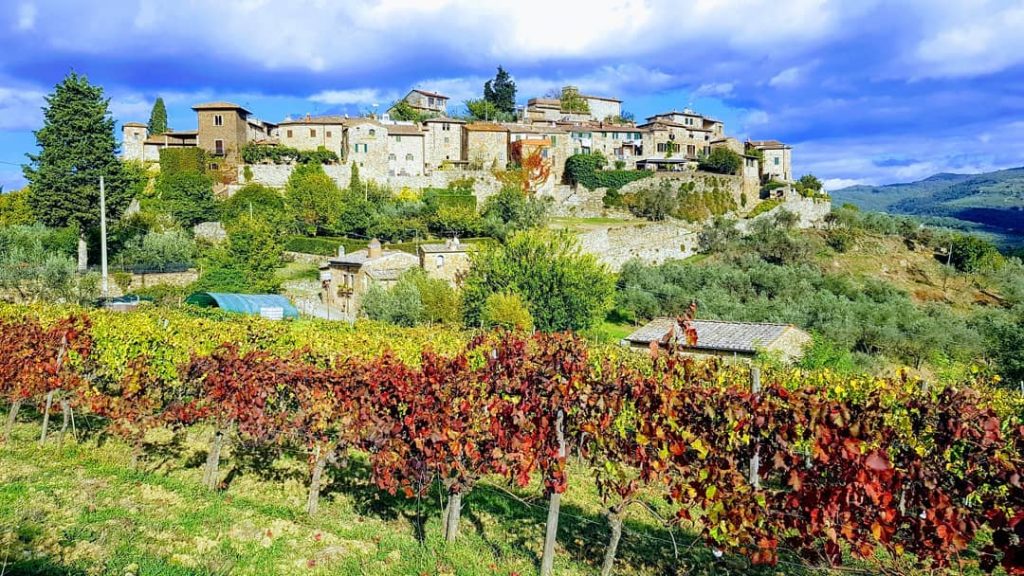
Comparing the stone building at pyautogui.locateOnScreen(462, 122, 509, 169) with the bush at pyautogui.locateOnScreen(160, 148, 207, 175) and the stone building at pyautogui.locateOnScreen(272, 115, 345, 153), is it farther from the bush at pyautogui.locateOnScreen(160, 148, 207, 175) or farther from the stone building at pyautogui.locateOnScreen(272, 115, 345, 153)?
the bush at pyautogui.locateOnScreen(160, 148, 207, 175)

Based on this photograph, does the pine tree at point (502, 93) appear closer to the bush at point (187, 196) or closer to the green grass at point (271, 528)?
the bush at point (187, 196)

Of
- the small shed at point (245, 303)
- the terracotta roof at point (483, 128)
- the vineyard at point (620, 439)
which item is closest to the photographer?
the vineyard at point (620, 439)

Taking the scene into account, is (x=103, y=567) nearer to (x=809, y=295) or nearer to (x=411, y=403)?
(x=411, y=403)

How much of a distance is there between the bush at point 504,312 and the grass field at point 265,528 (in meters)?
20.1

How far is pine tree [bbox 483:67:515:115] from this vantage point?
3642 inches

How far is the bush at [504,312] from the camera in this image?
29859mm

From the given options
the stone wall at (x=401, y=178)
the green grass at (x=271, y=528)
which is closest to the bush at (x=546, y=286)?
the green grass at (x=271, y=528)

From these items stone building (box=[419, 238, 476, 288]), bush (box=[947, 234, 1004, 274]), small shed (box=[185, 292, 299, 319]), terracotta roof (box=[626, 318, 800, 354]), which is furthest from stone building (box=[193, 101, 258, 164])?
bush (box=[947, 234, 1004, 274])

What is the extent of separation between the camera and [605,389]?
6.18 meters

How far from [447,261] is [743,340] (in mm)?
20609

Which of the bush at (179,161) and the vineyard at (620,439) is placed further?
the bush at (179,161)

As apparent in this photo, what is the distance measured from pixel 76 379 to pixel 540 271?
24.7 metres

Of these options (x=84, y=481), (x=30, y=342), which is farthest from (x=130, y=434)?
(x=30, y=342)

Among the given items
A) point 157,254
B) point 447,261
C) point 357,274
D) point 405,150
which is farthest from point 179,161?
point 447,261
